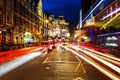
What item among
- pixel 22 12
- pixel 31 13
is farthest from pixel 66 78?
pixel 31 13

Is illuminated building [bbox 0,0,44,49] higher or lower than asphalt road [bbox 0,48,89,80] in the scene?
higher

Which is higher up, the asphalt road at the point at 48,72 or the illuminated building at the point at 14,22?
the illuminated building at the point at 14,22

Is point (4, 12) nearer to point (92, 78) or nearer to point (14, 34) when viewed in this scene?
point (14, 34)

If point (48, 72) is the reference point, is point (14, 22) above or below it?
above

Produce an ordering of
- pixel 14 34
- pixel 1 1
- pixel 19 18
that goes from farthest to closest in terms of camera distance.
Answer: pixel 19 18, pixel 14 34, pixel 1 1

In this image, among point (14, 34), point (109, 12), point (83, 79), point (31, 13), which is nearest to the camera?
point (83, 79)

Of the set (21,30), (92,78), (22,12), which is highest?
(22,12)

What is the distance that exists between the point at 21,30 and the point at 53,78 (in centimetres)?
5616

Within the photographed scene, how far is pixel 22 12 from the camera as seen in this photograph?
72938 millimetres

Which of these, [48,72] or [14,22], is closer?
[48,72]

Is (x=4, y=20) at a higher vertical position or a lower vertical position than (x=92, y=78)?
higher

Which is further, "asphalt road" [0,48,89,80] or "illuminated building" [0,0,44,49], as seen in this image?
"illuminated building" [0,0,44,49]

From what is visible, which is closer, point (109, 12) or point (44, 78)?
point (44, 78)

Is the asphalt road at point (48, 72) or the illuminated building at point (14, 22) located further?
the illuminated building at point (14, 22)
